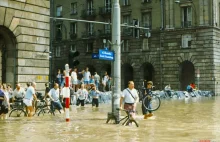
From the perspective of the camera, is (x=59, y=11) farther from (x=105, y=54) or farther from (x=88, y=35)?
(x=105, y=54)

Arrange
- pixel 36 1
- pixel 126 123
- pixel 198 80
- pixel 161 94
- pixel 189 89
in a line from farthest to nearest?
1. pixel 198 80
2. pixel 189 89
3. pixel 161 94
4. pixel 36 1
5. pixel 126 123

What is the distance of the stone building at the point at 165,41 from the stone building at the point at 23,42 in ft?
76.8

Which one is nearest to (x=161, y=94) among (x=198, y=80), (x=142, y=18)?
(x=198, y=80)

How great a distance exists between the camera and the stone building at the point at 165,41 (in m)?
48.3

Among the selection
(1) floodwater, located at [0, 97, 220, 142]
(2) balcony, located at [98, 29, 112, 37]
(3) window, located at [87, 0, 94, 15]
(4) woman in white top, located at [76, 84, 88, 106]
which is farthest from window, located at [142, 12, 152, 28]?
(1) floodwater, located at [0, 97, 220, 142]

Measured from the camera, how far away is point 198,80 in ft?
158

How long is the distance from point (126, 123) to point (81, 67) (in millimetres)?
45790

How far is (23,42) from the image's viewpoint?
24.0 m

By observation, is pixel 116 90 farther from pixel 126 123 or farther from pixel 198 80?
pixel 198 80

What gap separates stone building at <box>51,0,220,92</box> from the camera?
48.3 meters

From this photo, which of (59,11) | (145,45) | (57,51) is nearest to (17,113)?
(145,45)

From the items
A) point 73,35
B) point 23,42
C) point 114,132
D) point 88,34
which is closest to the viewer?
point 114,132

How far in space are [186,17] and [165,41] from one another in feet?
13.3

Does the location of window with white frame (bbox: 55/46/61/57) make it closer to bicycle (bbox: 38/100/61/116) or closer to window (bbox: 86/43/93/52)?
window (bbox: 86/43/93/52)
